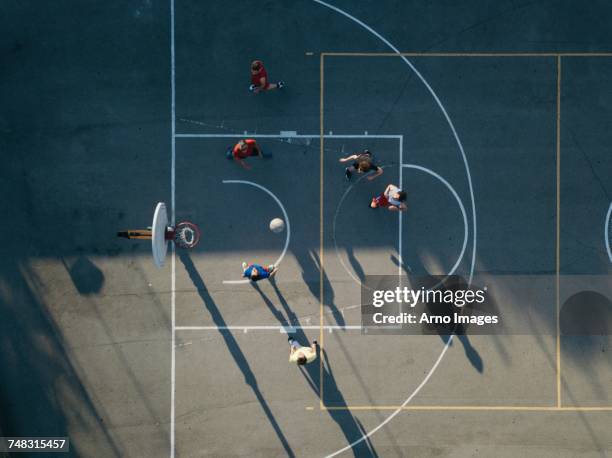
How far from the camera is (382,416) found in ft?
42.7

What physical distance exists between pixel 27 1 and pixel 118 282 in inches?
306

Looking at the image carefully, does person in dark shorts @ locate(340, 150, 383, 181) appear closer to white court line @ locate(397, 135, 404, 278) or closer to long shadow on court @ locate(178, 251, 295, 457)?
white court line @ locate(397, 135, 404, 278)

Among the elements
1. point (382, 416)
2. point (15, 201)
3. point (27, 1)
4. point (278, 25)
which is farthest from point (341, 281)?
point (27, 1)

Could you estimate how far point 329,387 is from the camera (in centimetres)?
1300

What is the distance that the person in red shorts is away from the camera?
39.0ft

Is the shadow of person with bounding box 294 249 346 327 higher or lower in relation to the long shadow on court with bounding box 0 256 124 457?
higher

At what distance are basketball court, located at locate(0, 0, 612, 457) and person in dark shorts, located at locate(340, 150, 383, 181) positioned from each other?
0.75 ft

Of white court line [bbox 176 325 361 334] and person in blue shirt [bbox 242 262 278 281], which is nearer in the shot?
person in blue shirt [bbox 242 262 278 281]

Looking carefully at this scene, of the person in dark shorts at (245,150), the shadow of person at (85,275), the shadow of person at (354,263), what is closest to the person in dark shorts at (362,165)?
the shadow of person at (354,263)

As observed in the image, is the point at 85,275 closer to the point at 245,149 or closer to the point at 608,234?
the point at 245,149

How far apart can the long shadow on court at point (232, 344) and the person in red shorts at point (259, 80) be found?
4.71 meters

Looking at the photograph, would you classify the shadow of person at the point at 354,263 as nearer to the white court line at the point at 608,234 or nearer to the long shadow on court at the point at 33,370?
the white court line at the point at 608,234

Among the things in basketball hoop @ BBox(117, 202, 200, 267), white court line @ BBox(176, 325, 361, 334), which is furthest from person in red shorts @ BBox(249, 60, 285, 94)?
white court line @ BBox(176, 325, 361, 334)

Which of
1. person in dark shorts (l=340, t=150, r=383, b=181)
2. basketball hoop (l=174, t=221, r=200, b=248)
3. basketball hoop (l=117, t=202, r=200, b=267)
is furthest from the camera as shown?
basketball hoop (l=174, t=221, r=200, b=248)
